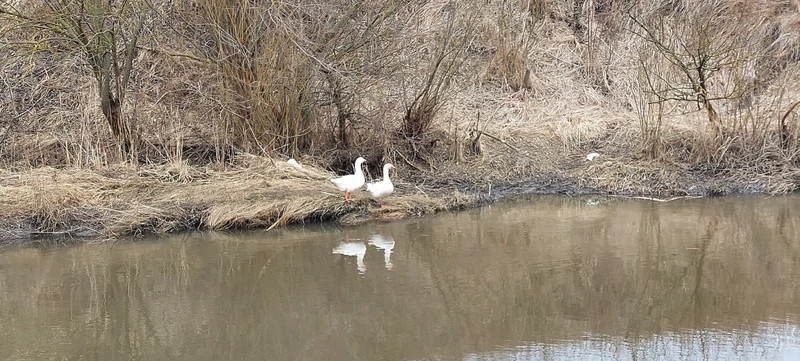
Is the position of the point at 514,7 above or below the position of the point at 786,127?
above

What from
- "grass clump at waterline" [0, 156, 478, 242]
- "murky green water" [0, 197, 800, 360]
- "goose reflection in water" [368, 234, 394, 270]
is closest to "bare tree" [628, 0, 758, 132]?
"murky green water" [0, 197, 800, 360]

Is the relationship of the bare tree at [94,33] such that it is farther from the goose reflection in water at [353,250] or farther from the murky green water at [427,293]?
the goose reflection in water at [353,250]

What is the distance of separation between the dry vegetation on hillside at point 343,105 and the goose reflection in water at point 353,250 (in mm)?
1654

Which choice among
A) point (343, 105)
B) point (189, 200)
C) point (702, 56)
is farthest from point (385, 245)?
point (702, 56)

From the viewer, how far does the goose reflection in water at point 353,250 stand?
7.93 m

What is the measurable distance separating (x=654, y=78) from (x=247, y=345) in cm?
879

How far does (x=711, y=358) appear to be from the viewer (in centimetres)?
534

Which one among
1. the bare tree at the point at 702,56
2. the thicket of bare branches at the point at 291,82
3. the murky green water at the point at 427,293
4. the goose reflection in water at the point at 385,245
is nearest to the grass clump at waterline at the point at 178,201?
the murky green water at the point at 427,293

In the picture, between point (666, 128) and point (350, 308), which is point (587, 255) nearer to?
point (350, 308)

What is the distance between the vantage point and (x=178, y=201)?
31.1 ft

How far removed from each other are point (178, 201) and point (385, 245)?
9.09 ft

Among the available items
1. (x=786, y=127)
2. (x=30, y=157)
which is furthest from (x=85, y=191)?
(x=786, y=127)

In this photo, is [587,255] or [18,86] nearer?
[587,255]

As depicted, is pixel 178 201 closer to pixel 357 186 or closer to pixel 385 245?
pixel 357 186
